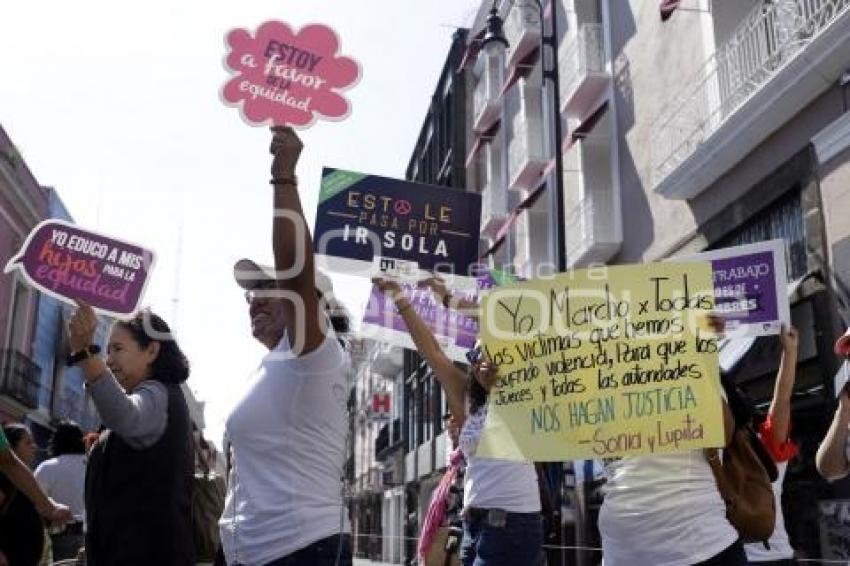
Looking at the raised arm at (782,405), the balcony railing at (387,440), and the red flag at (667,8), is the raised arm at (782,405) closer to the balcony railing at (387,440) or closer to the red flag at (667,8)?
the red flag at (667,8)

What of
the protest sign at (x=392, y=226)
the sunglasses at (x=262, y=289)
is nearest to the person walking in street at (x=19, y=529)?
the sunglasses at (x=262, y=289)

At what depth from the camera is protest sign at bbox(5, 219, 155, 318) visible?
4.84m

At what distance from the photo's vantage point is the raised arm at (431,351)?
4.46 meters

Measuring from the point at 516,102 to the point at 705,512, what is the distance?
20781 mm

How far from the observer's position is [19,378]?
27328 millimetres

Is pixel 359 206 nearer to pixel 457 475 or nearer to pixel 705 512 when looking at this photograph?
pixel 457 475

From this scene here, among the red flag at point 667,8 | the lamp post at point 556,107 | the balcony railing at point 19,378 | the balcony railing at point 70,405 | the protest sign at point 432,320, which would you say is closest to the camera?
the protest sign at point 432,320

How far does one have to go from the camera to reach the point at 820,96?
976cm

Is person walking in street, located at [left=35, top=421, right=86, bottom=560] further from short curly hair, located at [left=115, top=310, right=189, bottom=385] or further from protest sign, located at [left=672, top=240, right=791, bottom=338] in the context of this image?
protest sign, located at [left=672, top=240, right=791, bottom=338]

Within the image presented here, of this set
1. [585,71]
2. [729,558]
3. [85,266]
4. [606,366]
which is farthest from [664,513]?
[585,71]

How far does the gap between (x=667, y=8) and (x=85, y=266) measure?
10241 mm

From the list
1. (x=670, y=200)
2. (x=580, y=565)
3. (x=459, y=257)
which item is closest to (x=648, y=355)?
(x=459, y=257)

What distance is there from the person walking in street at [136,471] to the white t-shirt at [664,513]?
1.44 meters

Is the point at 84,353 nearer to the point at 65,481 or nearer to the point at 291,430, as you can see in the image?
the point at 291,430
